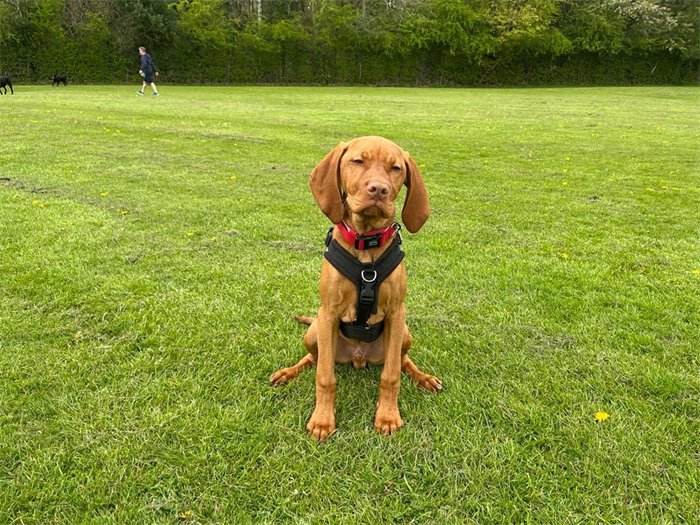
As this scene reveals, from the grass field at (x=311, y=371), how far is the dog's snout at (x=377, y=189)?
1307 millimetres

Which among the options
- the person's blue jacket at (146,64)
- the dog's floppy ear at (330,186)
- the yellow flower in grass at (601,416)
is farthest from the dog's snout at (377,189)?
the person's blue jacket at (146,64)

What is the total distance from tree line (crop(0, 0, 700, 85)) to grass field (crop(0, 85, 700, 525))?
1451 inches

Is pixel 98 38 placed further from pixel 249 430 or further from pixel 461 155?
pixel 249 430

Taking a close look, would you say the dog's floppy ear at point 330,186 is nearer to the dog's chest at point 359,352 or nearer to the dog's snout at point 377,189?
the dog's snout at point 377,189

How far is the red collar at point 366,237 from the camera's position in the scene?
2826mm

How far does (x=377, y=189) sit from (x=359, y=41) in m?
45.4

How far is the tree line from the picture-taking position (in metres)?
37.9

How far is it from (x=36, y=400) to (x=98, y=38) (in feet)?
141

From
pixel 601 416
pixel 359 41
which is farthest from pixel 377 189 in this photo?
pixel 359 41

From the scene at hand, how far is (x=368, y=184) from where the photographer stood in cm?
266

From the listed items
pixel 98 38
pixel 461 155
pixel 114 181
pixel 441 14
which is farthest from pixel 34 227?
pixel 441 14

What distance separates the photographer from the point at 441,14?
45750mm

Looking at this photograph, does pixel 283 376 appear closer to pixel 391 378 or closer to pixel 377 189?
pixel 391 378

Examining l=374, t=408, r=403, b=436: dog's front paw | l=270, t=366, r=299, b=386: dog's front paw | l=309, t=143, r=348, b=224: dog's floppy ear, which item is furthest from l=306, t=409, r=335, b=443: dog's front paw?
l=309, t=143, r=348, b=224: dog's floppy ear
